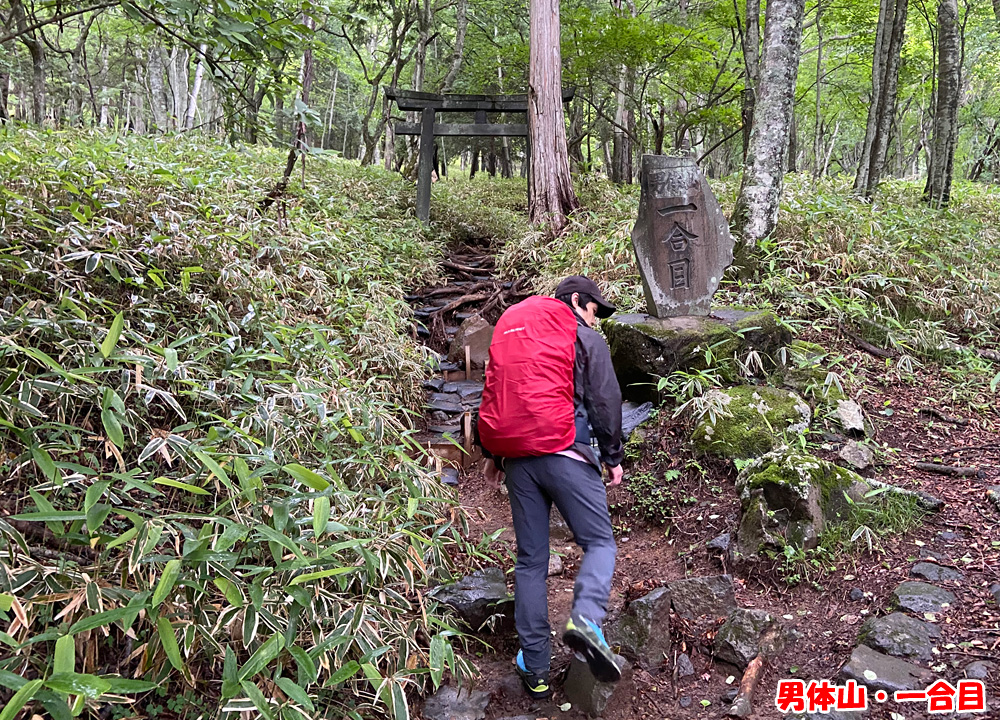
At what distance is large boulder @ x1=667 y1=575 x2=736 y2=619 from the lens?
3533 mm

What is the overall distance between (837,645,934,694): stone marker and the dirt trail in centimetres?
10

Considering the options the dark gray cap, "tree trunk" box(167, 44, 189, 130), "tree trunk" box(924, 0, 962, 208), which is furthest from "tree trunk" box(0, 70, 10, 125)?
"tree trunk" box(924, 0, 962, 208)

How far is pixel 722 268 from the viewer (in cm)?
576

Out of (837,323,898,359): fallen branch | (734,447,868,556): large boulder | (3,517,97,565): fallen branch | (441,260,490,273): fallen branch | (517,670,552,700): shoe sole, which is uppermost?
(441,260,490,273): fallen branch

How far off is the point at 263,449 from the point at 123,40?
79.0 feet

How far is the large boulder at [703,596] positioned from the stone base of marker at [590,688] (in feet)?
1.80

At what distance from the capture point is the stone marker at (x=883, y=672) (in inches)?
111

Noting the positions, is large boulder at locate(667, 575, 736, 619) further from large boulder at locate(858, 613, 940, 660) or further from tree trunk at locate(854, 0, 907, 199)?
tree trunk at locate(854, 0, 907, 199)

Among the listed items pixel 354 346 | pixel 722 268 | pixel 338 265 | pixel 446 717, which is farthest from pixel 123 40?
pixel 446 717

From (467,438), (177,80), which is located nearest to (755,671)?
(467,438)

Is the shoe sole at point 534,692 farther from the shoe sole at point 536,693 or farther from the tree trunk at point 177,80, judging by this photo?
the tree trunk at point 177,80

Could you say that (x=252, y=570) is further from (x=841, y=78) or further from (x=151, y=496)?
(x=841, y=78)

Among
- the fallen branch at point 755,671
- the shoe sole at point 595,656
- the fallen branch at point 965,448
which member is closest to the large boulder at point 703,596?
the fallen branch at point 755,671

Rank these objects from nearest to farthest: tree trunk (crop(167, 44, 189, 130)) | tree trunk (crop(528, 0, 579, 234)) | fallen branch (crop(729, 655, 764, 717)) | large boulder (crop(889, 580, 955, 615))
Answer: fallen branch (crop(729, 655, 764, 717))
large boulder (crop(889, 580, 955, 615))
tree trunk (crop(528, 0, 579, 234))
tree trunk (crop(167, 44, 189, 130))
